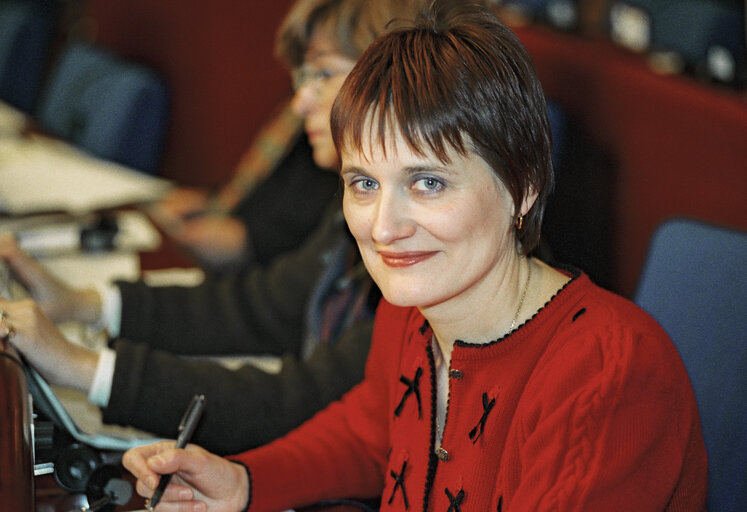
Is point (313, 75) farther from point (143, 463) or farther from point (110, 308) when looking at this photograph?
point (143, 463)

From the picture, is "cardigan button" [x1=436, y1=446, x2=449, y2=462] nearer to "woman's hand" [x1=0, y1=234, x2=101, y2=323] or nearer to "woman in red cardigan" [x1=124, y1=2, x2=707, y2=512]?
"woman in red cardigan" [x1=124, y1=2, x2=707, y2=512]

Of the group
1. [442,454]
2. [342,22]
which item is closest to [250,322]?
[342,22]

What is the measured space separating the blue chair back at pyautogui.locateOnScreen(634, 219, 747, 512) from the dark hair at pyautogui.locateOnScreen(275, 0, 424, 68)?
0.53 meters

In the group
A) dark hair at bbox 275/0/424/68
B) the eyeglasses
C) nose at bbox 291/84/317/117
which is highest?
dark hair at bbox 275/0/424/68

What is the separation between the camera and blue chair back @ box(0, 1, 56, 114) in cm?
410

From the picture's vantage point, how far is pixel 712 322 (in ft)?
3.69

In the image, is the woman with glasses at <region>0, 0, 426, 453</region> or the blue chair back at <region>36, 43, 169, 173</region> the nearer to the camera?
the woman with glasses at <region>0, 0, 426, 453</region>

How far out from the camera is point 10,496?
82 cm

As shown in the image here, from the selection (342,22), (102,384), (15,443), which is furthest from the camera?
(342,22)

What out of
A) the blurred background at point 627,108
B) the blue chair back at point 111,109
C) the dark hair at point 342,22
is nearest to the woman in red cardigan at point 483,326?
the dark hair at point 342,22

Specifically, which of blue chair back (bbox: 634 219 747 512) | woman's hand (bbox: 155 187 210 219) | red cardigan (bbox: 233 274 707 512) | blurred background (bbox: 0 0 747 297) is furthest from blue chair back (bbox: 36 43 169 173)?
blue chair back (bbox: 634 219 747 512)

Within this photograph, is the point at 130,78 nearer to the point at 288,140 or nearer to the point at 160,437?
the point at 288,140

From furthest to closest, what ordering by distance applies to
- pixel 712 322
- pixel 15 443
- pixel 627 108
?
pixel 627 108 → pixel 712 322 → pixel 15 443

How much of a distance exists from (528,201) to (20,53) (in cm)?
367
